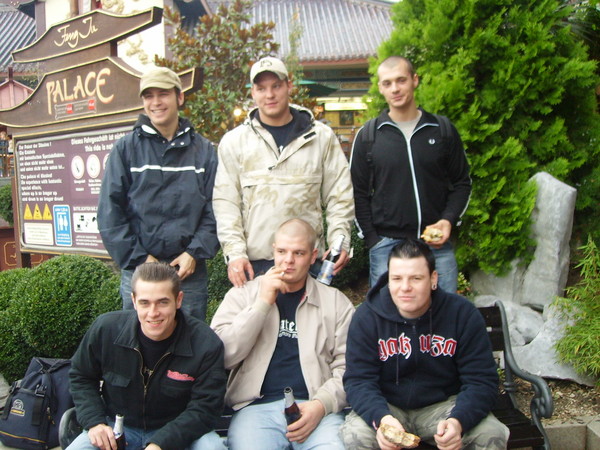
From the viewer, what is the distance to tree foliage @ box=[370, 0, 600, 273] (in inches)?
181

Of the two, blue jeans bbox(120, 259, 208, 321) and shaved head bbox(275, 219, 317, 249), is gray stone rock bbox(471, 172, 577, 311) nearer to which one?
shaved head bbox(275, 219, 317, 249)

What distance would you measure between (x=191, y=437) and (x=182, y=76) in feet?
10.2

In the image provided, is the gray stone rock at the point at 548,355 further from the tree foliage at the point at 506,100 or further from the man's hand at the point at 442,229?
the man's hand at the point at 442,229

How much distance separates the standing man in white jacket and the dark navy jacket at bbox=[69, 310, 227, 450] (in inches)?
20.9

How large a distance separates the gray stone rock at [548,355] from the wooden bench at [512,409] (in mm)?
913

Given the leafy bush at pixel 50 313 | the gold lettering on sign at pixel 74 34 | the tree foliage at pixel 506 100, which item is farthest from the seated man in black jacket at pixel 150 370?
the gold lettering on sign at pixel 74 34

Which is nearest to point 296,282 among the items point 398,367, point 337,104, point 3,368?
point 398,367

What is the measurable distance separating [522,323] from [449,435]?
2481 mm

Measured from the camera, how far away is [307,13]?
21641 millimetres

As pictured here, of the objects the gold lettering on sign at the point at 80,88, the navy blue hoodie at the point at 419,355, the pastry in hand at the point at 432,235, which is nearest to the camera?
the navy blue hoodie at the point at 419,355

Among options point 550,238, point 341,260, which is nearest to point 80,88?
point 341,260

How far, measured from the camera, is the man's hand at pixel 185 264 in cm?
322

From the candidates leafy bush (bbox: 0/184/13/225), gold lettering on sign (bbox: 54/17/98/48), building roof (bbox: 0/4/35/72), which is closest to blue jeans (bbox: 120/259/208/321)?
gold lettering on sign (bbox: 54/17/98/48)

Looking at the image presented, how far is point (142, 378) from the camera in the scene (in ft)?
8.72
